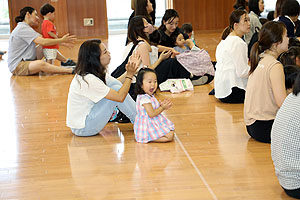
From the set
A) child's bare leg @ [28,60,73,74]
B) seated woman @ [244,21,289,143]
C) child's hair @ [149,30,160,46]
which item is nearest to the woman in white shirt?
seated woman @ [244,21,289,143]

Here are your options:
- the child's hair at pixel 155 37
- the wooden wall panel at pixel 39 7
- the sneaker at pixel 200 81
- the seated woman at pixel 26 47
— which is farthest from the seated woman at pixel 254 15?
the wooden wall panel at pixel 39 7

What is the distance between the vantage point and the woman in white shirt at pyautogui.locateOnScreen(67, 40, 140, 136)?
3.68 metres

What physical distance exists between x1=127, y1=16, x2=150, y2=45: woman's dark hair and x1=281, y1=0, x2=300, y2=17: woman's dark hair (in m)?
1.88

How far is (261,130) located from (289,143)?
1071mm

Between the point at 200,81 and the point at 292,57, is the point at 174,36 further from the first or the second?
the point at 292,57

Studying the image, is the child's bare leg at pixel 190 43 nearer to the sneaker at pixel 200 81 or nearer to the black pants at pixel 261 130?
the sneaker at pixel 200 81

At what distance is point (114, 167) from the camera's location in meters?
3.26

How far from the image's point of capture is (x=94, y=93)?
369 cm

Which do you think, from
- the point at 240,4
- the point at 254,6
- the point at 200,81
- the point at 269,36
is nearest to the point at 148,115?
the point at 269,36

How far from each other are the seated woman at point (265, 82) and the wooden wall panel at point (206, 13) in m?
7.83

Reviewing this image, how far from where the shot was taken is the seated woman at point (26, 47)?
670 cm

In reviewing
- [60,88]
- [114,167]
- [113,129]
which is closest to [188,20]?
[60,88]

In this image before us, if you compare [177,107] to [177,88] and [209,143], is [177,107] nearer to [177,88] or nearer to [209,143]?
[177,88]

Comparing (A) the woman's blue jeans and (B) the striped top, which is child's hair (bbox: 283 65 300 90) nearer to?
(B) the striped top
